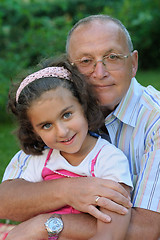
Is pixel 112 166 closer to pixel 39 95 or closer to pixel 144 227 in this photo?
pixel 144 227

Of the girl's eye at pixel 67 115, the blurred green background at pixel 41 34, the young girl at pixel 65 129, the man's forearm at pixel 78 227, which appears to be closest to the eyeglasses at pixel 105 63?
the young girl at pixel 65 129

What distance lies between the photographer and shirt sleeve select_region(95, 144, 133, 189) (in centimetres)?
256

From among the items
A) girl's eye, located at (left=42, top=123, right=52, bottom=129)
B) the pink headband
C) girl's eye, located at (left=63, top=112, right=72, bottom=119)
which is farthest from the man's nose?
girl's eye, located at (left=42, top=123, right=52, bottom=129)

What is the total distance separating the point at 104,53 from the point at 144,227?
4.05 feet

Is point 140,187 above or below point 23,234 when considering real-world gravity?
above

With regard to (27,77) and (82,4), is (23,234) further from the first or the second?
(82,4)

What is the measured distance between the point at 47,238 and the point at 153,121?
3.43 feet

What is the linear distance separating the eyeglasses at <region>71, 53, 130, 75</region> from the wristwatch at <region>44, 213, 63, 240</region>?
107 centimetres

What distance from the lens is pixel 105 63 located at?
300 cm

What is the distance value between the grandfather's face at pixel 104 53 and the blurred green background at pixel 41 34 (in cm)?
184

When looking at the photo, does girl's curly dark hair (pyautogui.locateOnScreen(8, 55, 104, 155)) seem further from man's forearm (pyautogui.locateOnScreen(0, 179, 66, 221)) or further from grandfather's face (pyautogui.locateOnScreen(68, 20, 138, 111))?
man's forearm (pyautogui.locateOnScreen(0, 179, 66, 221))

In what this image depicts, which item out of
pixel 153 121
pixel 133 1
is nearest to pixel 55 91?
pixel 153 121

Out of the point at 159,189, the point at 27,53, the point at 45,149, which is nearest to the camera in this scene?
the point at 159,189

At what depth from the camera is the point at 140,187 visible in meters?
2.64
